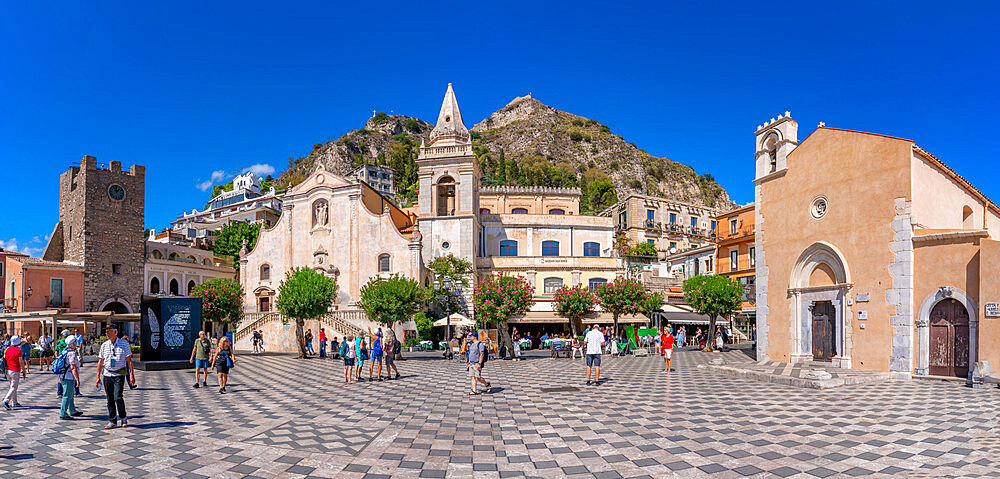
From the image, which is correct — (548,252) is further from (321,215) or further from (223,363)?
(223,363)

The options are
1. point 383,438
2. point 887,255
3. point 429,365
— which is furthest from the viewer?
point 429,365

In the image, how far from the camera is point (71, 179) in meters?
47.2

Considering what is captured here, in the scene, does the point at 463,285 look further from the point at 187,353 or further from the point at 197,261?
the point at 197,261

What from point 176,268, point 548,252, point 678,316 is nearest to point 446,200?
point 548,252

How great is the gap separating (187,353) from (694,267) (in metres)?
41.6

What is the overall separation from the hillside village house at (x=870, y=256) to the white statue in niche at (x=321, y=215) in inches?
1216

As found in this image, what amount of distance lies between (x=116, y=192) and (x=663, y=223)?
5381cm

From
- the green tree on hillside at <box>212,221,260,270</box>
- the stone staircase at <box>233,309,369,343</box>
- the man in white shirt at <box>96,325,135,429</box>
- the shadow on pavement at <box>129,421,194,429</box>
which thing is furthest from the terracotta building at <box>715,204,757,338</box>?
the green tree on hillside at <box>212,221,260,270</box>

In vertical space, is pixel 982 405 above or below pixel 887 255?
below

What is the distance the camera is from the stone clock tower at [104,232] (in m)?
45.2

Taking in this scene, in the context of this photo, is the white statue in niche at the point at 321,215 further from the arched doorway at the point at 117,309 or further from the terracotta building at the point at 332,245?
Result: the arched doorway at the point at 117,309

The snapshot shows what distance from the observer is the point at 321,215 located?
4394 centimetres

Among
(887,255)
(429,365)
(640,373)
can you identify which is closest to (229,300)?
(429,365)

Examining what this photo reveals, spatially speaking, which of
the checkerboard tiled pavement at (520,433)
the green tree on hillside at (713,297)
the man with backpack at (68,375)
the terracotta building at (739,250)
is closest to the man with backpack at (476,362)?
the checkerboard tiled pavement at (520,433)
